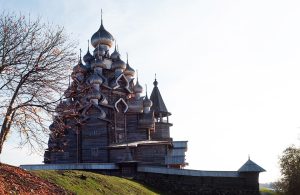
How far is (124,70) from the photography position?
42.1 metres

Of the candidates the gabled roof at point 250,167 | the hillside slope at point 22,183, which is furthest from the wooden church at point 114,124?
the hillside slope at point 22,183

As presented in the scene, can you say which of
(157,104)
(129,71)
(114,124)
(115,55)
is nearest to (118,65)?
(129,71)

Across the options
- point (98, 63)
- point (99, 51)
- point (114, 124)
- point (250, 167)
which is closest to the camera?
point (250, 167)

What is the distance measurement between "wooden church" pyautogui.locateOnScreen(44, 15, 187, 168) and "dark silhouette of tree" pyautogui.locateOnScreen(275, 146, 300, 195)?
988cm

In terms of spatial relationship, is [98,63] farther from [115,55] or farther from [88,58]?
[115,55]

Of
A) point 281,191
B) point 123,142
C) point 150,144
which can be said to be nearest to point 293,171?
point 281,191

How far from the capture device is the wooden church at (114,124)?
35.5m

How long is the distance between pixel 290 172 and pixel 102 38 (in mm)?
25074

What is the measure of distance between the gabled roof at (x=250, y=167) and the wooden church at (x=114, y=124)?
32.1ft

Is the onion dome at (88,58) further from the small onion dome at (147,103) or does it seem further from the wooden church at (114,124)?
the small onion dome at (147,103)

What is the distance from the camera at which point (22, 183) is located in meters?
12.3

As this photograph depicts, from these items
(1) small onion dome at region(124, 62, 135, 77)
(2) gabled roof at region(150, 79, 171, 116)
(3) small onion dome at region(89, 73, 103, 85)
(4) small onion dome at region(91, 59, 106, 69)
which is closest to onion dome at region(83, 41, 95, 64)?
(4) small onion dome at region(91, 59, 106, 69)

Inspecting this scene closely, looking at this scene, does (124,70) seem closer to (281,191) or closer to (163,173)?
(163,173)

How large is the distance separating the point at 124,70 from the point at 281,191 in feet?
69.6
